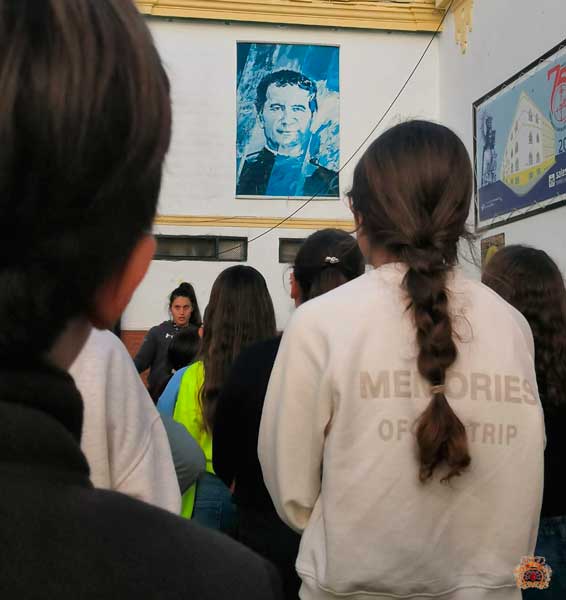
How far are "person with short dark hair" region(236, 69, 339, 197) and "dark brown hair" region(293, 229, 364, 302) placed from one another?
11.3 meters

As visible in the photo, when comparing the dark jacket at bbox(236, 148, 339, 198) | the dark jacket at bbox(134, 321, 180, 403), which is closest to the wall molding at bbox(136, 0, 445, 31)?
the dark jacket at bbox(236, 148, 339, 198)

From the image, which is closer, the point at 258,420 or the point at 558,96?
the point at 258,420

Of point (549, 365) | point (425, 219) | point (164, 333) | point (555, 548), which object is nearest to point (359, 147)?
point (164, 333)

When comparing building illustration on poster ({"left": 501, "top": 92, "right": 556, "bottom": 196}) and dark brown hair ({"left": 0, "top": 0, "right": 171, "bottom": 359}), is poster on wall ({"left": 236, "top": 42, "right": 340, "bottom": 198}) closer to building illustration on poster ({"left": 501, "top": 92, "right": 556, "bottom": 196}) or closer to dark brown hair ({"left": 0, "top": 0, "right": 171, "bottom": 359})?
building illustration on poster ({"left": 501, "top": 92, "right": 556, "bottom": 196})

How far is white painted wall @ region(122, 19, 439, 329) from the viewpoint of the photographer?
45.3ft

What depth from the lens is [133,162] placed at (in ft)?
2.16

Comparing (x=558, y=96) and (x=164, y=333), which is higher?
(x=558, y=96)

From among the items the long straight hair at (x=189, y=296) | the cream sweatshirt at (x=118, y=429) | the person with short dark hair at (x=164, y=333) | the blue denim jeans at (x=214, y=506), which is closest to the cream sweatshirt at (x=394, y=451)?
the cream sweatshirt at (x=118, y=429)

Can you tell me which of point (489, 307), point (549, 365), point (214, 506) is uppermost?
point (489, 307)

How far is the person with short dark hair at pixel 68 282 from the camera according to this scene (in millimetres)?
599

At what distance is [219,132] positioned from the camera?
1380 centimetres

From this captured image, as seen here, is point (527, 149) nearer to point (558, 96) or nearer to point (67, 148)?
point (558, 96)

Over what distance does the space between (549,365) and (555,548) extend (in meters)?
0.57

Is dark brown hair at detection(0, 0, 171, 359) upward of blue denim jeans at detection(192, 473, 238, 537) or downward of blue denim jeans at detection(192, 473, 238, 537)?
upward
